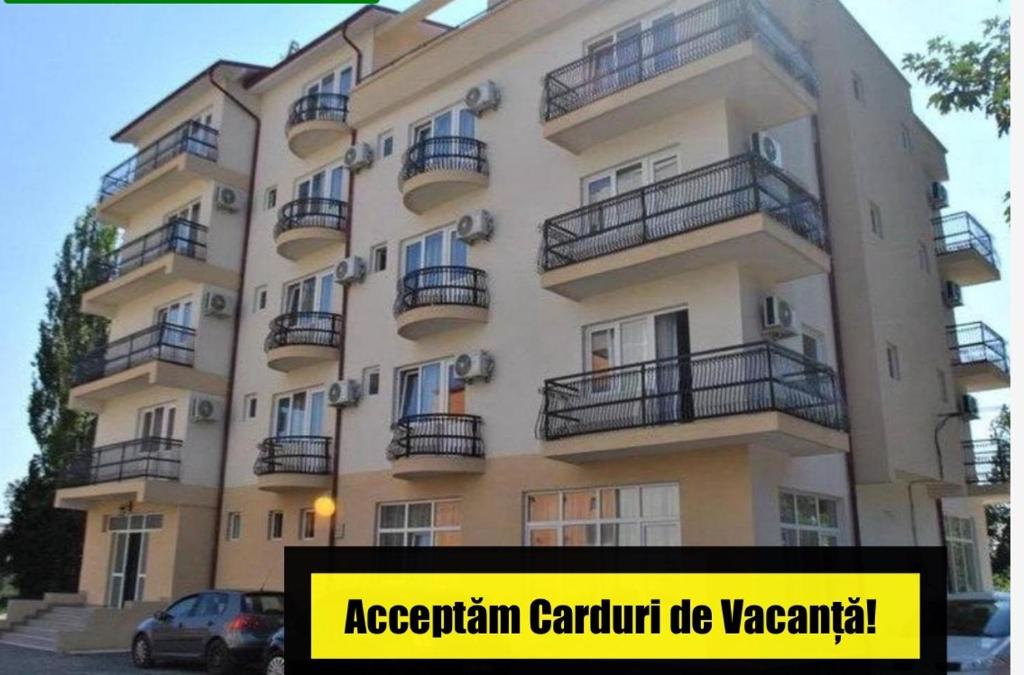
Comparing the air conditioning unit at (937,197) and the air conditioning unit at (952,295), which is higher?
the air conditioning unit at (937,197)

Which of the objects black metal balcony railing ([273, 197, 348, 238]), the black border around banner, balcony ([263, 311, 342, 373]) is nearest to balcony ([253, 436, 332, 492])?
balcony ([263, 311, 342, 373])

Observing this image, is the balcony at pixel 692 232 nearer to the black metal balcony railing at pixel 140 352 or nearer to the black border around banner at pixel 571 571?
the black border around banner at pixel 571 571

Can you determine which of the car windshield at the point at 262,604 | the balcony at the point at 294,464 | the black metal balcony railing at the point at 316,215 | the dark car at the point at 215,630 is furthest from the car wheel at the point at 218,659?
the black metal balcony railing at the point at 316,215

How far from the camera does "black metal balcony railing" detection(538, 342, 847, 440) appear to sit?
1096 centimetres

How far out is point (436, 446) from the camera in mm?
14164

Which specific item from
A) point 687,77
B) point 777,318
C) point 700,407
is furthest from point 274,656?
point 687,77

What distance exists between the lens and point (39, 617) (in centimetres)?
1917

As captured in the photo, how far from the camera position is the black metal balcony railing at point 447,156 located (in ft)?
50.8

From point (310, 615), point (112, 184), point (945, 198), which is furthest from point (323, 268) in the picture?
point (310, 615)

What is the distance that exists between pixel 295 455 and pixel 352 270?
12.5ft

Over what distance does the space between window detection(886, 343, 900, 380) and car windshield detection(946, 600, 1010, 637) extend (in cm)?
631

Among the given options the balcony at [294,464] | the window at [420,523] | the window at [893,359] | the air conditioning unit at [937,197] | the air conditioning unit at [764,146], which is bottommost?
the window at [420,523]

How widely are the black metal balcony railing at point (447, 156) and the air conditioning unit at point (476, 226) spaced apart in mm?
904

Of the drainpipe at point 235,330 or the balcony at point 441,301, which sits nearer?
the balcony at point 441,301
